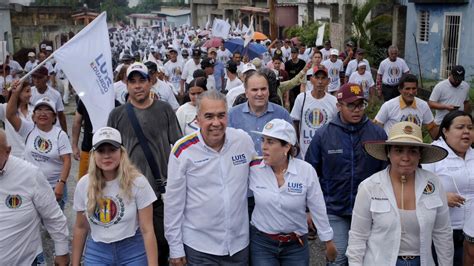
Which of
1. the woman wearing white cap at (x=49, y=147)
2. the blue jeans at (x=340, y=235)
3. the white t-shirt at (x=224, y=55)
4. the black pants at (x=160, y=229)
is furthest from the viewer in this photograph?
the white t-shirt at (x=224, y=55)

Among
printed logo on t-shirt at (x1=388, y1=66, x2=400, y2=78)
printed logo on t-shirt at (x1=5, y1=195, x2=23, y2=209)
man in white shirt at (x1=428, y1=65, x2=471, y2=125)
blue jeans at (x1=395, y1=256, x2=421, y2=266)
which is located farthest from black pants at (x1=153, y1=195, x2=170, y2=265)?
printed logo on t-shirt at (x1=388, y1=66, x2=400, y2=78)

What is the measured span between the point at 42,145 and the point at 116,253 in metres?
2.53

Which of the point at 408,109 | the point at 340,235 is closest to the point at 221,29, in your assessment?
the point at 408,109

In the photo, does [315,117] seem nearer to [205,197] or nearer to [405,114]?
[405,114]

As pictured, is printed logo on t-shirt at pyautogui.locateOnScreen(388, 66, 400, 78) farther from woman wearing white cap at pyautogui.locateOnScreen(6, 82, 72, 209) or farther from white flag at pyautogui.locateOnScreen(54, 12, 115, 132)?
woman wearing white cap at pyautogui.locateOnScreen(6, 82, 72, 209)

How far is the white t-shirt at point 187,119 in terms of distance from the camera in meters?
6.49

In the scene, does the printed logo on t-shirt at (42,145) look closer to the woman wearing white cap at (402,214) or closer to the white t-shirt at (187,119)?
the white t-shirt at (187,119)

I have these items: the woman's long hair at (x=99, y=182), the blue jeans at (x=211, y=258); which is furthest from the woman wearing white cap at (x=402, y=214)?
the woman's long hair at (x=99, y=182)

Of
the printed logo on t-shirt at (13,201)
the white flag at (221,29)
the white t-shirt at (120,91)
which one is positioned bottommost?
the printed logo on t-shirt at (13,201)

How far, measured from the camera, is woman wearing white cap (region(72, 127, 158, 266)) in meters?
3.88

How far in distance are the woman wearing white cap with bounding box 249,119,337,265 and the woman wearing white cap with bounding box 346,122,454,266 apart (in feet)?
1.35

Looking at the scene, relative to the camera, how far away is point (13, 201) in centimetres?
376

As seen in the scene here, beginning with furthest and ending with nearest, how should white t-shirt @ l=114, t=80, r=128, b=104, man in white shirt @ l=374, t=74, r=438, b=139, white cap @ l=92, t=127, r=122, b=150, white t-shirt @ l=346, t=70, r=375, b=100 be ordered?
white t-shirt @ l=346, t=70, r=375, b=100
white t-shirt @ l=114, t=80, r=128, b=104
man in white shirt @ l=374, t=74, r=438, b=139
white cap @ l=92, t=127, r=122, b=150

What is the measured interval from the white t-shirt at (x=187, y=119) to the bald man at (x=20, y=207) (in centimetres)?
264
